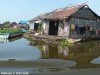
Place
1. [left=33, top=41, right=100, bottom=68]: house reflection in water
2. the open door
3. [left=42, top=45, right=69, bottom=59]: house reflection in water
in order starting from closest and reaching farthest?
[left=33, top=41, right=100, bottom=68]: house reflection in water < [left=42, top=45, right=69, bottom=59]: house reflection in water < the open door

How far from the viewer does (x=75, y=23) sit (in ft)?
94.7

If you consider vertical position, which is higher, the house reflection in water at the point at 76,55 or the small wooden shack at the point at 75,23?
the small wooden shack at the point at 75,23

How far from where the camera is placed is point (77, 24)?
28969mm

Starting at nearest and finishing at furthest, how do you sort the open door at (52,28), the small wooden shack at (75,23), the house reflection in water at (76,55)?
the house reflection in water at (76,55) → the small wooden shack at (75,23) → the open door at (52,28)

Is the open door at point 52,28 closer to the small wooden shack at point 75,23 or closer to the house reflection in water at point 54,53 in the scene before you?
the small wooden shack at point 75,23

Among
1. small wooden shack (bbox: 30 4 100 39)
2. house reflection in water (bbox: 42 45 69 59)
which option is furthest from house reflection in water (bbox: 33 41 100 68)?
small wooden shack (bbox: 30 4 100 39)

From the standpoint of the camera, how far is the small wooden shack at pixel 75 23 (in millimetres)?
28266

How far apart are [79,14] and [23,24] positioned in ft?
92.4

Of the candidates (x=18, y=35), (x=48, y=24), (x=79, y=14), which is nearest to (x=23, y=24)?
(x=18, y=35)

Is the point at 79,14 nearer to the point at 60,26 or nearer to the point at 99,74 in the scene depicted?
the point at 60,26

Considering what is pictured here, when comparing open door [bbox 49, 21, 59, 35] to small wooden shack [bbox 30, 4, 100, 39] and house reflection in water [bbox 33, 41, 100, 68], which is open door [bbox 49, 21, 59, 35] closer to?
small wooden shack [bbox 30, 4, 100, 39]

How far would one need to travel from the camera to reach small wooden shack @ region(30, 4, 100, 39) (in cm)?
2827

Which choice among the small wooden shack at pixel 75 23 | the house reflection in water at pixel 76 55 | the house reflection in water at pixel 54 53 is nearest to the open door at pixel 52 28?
the small wooden shack at pixel 75 23

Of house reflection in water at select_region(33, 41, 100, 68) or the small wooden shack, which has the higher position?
the small wooden shack
